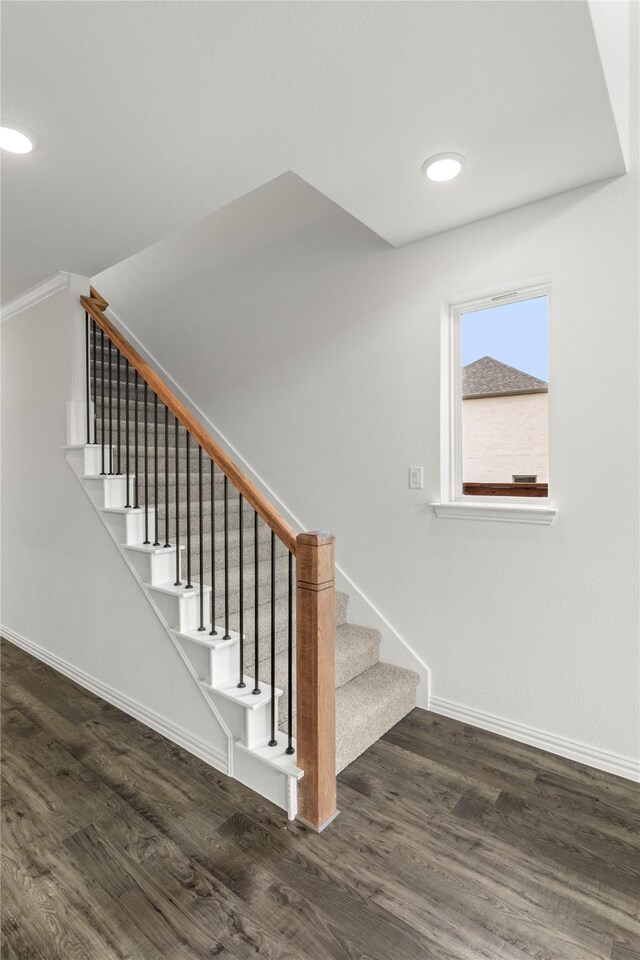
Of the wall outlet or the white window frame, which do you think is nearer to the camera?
the white window frame

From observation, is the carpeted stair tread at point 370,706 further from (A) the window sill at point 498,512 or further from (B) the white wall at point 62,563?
(A) the window sill at point 498,512

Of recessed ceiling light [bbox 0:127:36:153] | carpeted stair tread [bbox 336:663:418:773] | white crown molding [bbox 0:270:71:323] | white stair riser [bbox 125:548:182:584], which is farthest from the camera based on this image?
white crown molding [bbox 0:270:71:323]

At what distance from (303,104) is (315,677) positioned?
196 centimetres

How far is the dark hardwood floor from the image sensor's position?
1.41m

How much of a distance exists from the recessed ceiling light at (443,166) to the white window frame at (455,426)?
0.58 meters

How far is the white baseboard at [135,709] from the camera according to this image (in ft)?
7.41

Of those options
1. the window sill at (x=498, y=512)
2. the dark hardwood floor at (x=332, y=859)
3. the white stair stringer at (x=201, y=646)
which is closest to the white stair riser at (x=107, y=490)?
the white stair stringer at (x=201, y=646)

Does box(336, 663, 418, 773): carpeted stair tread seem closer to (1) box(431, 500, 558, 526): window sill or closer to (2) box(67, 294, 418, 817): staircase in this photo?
(2) box(67, 294, 418, 817): staircase

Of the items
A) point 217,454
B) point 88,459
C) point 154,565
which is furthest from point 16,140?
point 154,565

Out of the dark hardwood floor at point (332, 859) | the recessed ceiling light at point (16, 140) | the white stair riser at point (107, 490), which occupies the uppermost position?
the recessed ceiling light at point (16, 140)

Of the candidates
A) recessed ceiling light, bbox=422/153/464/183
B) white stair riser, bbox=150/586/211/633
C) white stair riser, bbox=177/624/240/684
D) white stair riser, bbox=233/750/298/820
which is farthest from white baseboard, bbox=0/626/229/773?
recessed ceiling light, bbox=422/153/464/183

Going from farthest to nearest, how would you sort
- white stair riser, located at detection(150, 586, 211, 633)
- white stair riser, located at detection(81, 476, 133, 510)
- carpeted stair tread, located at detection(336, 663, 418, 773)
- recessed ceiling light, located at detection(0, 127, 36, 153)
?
white stair riser, located at detection(81, 476, 133, 510) → white stair riser, located at detection(150, 586, 211, 633) → carpeted stair tread, located at detection(336, 663, 418, 773) → recessed ceiling light, located at detection(0, 127, 36, 153)

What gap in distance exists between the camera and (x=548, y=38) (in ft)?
4.64

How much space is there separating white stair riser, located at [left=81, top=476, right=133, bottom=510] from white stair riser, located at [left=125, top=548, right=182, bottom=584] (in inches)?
13.0
